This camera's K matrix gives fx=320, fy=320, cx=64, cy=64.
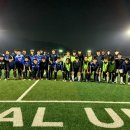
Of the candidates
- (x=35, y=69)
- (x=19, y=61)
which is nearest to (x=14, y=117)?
(x=35, y=69)

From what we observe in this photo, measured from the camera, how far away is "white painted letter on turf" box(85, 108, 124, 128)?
6.85 m

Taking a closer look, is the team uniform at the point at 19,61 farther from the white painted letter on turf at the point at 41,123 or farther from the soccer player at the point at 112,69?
the white painted letter on turf at the point at 41,123

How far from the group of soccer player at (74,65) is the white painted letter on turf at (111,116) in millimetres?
9417

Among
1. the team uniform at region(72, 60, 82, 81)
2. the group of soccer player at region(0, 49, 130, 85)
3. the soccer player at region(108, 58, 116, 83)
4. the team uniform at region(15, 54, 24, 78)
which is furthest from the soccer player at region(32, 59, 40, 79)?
the soccer player at region(108, 58, 116, 83)

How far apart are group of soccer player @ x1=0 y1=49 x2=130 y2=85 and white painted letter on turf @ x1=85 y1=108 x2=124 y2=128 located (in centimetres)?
942

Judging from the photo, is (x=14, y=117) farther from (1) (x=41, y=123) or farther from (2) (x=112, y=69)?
(2) (x=112, y=69)

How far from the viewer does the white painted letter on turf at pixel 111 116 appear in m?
6.85

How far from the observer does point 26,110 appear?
8.44 m

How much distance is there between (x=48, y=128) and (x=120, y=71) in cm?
1174

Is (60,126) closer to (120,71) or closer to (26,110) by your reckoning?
(26,110)

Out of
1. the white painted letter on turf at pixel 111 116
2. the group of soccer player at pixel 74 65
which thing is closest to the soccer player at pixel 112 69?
the group of soccer player at pixel 74 65

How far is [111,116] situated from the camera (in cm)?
777

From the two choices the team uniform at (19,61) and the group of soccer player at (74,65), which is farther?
the team uniform at (19,61)

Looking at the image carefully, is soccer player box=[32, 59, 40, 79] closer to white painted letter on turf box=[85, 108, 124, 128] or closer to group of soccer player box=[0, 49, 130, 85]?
group of soccer player box=[0, 49, 130, 85]
